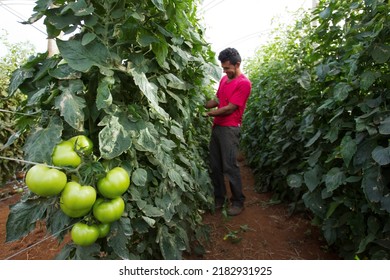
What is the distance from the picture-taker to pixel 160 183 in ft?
4.57

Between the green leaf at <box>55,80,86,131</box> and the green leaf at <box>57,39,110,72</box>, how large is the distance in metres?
0.08

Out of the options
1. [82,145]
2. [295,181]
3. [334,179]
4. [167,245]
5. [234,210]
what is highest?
[82,145]

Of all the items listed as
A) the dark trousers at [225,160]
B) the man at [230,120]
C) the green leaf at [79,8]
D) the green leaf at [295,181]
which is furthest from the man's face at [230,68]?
the green leaf at [79,8]

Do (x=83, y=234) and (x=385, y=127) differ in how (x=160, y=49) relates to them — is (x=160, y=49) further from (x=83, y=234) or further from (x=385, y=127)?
(x=385, y=127)

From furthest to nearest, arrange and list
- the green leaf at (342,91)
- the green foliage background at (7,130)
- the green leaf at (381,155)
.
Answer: the green foliage background at (7,130) → the green leaf at (342,91) → the green leaf at (381,155)

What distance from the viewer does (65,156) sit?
825 millimetres

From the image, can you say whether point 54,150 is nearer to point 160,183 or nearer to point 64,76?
point 64,76

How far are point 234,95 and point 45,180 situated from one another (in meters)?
2.29

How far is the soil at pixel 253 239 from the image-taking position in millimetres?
2203

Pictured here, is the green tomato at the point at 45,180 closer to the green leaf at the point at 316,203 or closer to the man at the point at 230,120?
the green leaf at the point at 316,203

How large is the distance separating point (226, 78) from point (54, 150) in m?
2.47

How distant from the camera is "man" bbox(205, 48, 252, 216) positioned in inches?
110

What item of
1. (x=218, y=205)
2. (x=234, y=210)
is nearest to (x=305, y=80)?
(x=234, y=210)

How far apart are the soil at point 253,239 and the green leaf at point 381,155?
3.57 feet
